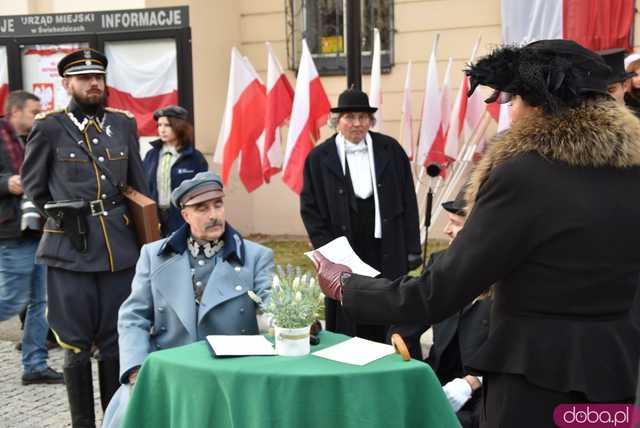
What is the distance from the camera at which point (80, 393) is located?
183 inches

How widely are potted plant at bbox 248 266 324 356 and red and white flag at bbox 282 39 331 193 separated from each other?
15.2 feet

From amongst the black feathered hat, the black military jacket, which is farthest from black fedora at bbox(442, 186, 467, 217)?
the black military jacket

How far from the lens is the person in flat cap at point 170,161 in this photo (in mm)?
7117

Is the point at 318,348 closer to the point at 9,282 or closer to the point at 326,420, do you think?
the point at 326,420

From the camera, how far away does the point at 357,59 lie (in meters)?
6.32

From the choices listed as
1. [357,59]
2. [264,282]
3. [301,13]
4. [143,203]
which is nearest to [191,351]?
[264,282]

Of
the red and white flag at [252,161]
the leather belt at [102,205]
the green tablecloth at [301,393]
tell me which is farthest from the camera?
the red and white flag at [252,161]

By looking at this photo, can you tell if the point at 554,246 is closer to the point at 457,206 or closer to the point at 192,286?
the point at 457,206

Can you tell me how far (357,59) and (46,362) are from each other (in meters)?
3.17

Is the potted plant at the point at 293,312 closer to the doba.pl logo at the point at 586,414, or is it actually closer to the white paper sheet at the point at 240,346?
the white paper sheet at the point at 240,346

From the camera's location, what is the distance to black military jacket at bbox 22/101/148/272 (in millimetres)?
4715

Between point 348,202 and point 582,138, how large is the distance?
340 cm

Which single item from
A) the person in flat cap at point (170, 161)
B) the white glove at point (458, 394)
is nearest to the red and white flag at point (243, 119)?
the person in flat cap at point (170, 161)

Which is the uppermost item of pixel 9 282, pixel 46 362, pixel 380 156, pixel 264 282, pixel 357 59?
pixel 357 59
